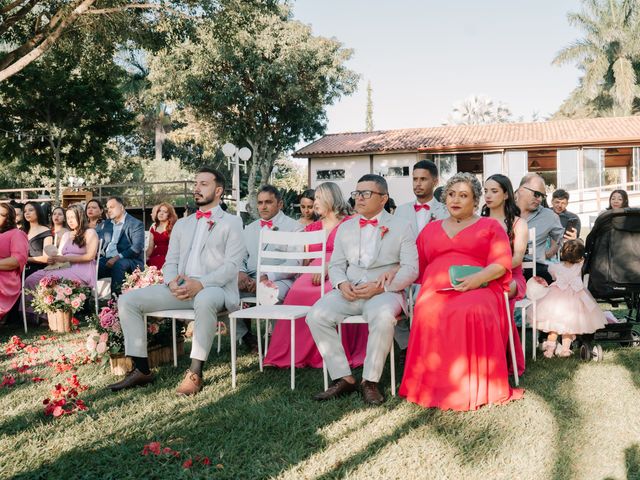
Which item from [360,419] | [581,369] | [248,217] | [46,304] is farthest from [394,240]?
[248,217]

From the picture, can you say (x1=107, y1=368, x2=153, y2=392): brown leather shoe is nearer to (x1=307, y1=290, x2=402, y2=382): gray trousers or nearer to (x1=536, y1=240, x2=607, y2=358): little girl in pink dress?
(x1=307, y1=290, x2=402, y2=382): gray trousers

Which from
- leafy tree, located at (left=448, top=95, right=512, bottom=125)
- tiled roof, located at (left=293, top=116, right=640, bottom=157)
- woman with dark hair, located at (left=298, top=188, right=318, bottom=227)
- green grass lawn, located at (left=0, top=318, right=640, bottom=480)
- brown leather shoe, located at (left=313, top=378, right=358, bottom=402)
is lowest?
green grass lawn, located at (left=0, top=318, right=640, bottom=480)

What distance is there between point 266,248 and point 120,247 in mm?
2977

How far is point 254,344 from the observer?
19.6 feet

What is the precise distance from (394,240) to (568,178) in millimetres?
22275

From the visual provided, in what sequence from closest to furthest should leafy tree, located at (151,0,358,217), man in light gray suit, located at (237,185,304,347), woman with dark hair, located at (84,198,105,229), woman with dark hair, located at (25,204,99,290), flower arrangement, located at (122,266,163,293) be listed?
1. flower arrangement, located at (122,266,163,293)
2. man in light gray suit, located at (237,185,304,347)
3. woman with dark hair, located at (25,204,99,290)
4. woman with dark hair, located at (84,198,105,229)
5. leafy tree, located at (151,0,358,217)

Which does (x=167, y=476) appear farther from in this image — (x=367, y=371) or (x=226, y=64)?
(x=226, y=64)

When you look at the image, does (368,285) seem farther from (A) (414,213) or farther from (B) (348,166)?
(B) (348,166)

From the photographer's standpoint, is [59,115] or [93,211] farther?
[59,115]

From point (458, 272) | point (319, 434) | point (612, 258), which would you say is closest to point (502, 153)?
point (612, 258)

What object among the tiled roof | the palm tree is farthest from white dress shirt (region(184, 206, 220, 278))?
the palm tree

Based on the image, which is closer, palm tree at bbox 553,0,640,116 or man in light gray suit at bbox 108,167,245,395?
man in light gray suit at bbox 108,167,245,395

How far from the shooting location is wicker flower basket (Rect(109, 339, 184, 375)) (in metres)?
5.09

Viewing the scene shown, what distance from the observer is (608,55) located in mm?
34188
